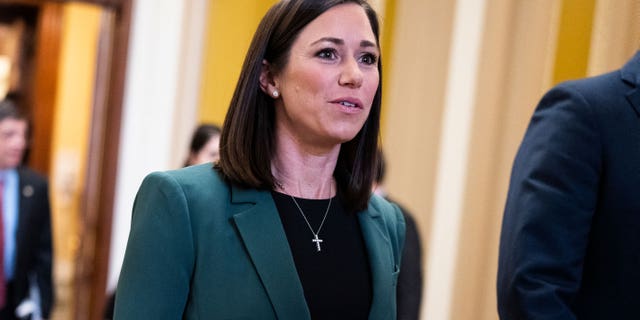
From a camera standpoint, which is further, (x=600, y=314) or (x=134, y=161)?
(x=134, y=161)

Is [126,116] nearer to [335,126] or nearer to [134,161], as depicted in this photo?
[134,161]

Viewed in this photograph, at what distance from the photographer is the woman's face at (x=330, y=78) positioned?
1706 mm

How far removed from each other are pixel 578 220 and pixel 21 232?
12.9 feet

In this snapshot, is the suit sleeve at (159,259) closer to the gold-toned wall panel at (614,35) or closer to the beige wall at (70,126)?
the gold-toned wall panel at (614,35)

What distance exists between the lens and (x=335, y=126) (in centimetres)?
171

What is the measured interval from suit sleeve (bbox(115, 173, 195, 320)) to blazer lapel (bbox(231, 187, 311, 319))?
117mm

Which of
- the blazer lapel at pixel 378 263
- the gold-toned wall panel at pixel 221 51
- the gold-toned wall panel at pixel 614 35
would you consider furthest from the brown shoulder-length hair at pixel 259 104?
the gold-toned wall panel at pixel 221 51

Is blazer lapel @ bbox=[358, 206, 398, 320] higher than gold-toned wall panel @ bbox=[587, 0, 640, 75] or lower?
lower

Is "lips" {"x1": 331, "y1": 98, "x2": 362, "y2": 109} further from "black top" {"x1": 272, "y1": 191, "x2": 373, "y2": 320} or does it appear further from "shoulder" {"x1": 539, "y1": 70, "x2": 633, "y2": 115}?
"shoulder" {"x1": 539, "y1": 70, "x2": 633, "y2": 115}

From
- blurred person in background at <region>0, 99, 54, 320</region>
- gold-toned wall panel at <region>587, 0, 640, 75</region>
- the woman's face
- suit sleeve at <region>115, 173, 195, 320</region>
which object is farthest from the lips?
blurred person in background at <region>0, 99, 54, 320</region>

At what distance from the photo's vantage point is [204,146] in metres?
3.87

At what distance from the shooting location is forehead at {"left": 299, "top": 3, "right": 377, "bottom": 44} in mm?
1731

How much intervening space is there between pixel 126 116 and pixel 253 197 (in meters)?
4.84

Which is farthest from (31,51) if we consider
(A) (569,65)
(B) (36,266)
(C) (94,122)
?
(A) (569,65)
